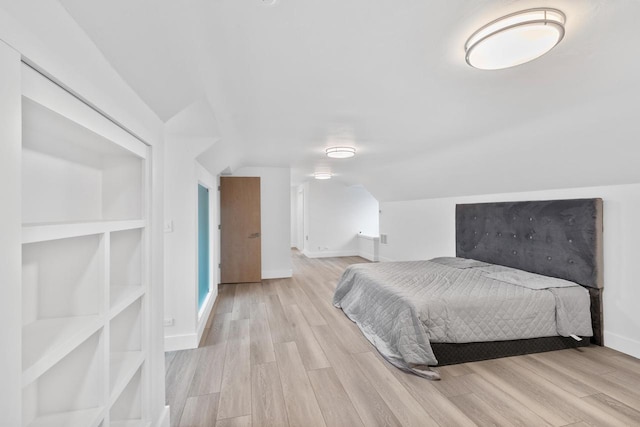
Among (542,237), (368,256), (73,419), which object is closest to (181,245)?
(73,419)

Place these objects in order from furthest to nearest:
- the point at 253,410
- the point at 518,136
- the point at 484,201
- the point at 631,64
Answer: the point at 484,201 < the point at 518,136 < the point at 253,410 < the point at 631,64

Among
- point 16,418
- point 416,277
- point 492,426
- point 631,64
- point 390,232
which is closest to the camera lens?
point 16,418

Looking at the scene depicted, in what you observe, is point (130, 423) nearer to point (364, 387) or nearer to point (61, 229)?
point (61, 229)

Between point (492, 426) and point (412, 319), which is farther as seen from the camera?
point (412, 319)

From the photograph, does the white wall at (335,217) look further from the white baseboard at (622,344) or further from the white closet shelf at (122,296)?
the white closet shelf at (122,296)

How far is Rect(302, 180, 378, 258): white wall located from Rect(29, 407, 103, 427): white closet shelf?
22.6 ft

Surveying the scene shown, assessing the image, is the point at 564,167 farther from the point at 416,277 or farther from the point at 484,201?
the point at 416,277

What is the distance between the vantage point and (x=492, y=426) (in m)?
1.74

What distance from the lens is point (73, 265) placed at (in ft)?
3.53

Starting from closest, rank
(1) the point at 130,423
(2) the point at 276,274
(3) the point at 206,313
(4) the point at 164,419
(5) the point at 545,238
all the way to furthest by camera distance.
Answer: (1) the point at 130,423 < (4) the point at 164,419 < (5) the point at 545,238 < (3) the point at 206,313 < (2) the point at 276,274

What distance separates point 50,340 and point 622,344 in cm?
395

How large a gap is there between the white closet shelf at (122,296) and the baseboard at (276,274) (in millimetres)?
4333

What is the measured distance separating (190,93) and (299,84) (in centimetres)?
68

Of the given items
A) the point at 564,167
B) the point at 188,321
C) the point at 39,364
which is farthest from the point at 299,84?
the point at 564,167
